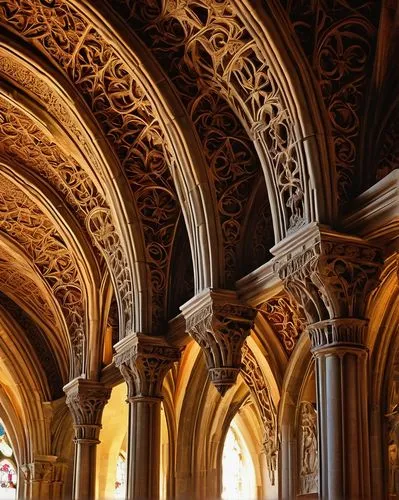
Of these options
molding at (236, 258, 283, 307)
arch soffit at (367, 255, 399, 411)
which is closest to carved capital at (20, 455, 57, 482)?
arch soffit at (367, 255, 399, 411)

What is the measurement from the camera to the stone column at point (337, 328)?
984cm

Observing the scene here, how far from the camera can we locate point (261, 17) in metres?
10.5

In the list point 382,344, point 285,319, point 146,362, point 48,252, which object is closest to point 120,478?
point 48,252

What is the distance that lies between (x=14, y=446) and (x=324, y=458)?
1336 cm

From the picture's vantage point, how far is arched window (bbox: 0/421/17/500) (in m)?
23.5

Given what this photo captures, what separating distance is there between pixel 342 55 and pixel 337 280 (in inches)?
84.6

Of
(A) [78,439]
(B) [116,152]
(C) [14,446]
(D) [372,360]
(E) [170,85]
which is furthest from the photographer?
(C) [14,446]

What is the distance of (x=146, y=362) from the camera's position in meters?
13.9

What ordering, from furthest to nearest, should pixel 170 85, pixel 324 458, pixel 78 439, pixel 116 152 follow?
pixel 78 439 < pixel 116 152 < pixel 170 85 < pixel 324 458

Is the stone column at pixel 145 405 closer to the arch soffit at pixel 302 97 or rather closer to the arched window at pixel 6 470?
the arch soffit at pixel 302 97

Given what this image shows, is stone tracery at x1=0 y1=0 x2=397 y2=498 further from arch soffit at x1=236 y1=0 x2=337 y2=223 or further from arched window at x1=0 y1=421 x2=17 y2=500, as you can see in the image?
arched window at x1=0 y1=421 x2=17 y2=500

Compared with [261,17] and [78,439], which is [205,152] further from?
[78,439]

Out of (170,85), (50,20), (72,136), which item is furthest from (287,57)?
(72,136)

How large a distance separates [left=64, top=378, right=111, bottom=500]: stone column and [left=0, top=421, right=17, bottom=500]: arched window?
288 inches
